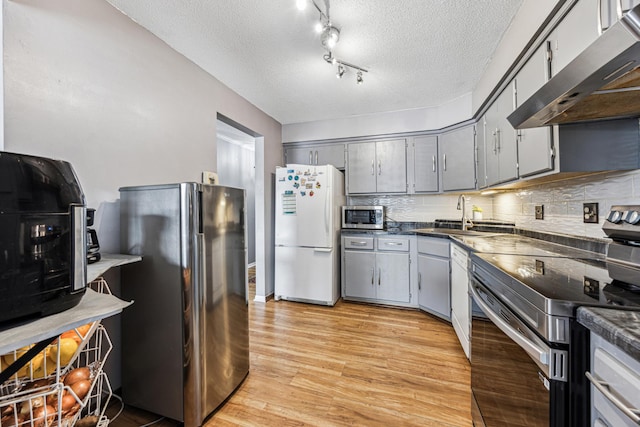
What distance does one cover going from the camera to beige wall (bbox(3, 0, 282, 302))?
1202mm

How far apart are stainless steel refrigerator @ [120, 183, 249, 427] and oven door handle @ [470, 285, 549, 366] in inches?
56.3

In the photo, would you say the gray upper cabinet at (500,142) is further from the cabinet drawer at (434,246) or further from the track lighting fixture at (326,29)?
the track lighting fixture at (326,29)

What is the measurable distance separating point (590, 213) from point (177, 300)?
236 cm

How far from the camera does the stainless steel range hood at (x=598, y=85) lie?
0.64 meters

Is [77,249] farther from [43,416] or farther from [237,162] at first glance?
[237,162]

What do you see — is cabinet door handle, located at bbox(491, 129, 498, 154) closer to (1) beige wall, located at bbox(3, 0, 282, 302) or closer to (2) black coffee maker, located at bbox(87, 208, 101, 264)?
(1) beige wall, located at bbox(3, 0, 282, 302)

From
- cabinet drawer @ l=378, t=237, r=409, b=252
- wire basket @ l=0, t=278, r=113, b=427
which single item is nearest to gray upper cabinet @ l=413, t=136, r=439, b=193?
cabinet drawer @ l=378, t=237, r=409, b=252

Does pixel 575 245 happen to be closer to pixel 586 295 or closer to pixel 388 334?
pixel 586 295

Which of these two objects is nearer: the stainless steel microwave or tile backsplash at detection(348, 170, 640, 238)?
tile backsplash at detection(348, 170, 640, 238)

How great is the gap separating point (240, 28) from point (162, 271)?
1.70 meters

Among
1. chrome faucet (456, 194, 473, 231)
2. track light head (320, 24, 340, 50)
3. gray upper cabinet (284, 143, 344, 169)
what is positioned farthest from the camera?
gray upper cabinet (284, 143, 344, 169)

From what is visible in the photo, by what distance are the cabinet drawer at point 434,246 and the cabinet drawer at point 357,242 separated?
582 mm

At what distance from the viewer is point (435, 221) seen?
3391 millimetres

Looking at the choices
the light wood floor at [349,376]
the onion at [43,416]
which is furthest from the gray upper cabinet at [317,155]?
the onion at [43,416]
